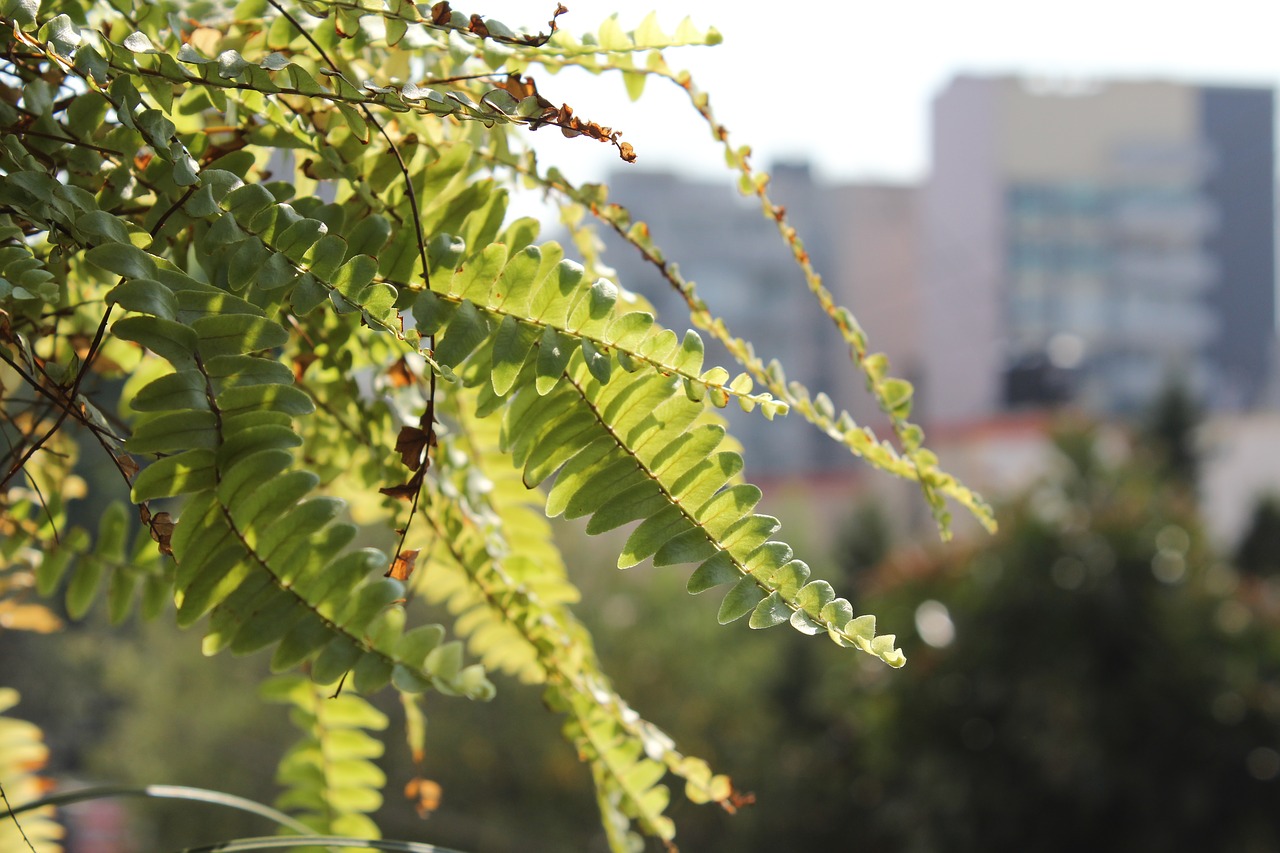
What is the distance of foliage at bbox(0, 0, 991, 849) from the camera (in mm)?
296

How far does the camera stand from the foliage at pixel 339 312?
0.30m

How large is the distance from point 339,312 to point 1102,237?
1603 cm

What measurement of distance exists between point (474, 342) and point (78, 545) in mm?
285

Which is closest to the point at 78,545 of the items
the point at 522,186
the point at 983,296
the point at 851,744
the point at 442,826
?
the point at 522,186

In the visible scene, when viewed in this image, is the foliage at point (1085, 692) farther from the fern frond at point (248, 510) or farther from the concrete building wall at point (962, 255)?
the concrete building wall at point (962, 255)

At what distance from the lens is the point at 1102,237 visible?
1501cm

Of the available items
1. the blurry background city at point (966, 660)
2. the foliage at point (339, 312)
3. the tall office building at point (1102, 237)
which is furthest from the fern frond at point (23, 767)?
the tall office building at point (1102, 237)

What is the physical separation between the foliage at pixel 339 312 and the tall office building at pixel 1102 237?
13.1 m

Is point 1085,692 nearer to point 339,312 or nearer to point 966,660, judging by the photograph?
point 966,660

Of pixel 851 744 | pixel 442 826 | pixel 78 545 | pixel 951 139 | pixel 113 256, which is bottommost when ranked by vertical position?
pixel 442 826

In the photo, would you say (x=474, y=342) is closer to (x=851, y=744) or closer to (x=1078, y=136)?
(x=851, y=744)

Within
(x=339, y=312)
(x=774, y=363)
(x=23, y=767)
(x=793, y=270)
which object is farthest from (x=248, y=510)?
(x=793, y=270)

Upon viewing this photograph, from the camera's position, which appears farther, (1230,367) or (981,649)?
(1230,367)

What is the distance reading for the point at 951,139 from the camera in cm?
1427
